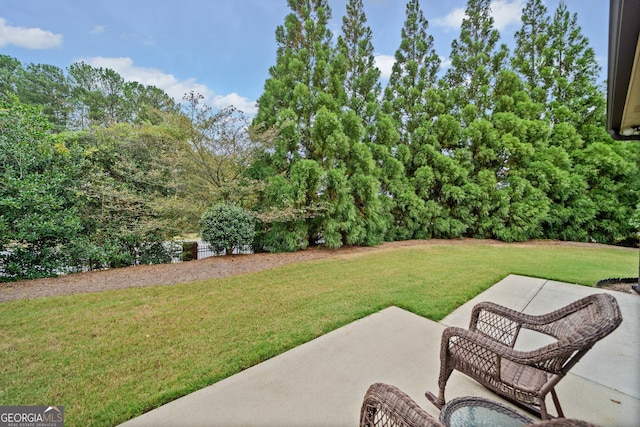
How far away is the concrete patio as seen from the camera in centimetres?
156

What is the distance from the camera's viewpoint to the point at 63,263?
470 cm

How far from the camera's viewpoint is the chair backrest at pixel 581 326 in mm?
1121

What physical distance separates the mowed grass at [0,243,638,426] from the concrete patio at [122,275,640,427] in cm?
20

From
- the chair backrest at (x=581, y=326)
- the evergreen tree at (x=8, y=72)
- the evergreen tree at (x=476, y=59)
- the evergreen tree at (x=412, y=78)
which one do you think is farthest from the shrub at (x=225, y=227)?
the evergreen tree at (x=8, y=72)

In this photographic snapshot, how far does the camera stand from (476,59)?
9961mm

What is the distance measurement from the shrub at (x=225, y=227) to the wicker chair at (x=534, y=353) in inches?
200

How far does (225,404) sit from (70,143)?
20.9 feet

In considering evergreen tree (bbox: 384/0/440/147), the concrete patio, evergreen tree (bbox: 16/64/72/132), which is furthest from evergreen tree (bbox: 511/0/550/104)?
evergreen tree (bbox: 16/64/72/132)

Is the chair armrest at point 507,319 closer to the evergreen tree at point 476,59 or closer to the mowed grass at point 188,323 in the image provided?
the mowed grass at point 188,323

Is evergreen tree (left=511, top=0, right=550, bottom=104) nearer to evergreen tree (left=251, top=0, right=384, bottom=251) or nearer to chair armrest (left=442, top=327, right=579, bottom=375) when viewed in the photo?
evergreen tree (left=251, top=0, right=384, bottom=251)

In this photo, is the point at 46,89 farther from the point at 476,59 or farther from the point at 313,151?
the point at 476,59

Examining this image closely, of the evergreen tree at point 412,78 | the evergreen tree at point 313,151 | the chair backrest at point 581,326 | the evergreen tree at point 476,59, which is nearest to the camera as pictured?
the chair backrest at point 581,326

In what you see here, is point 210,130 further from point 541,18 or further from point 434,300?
point 541,18

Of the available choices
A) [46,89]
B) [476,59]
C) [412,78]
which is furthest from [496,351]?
[46,89]
